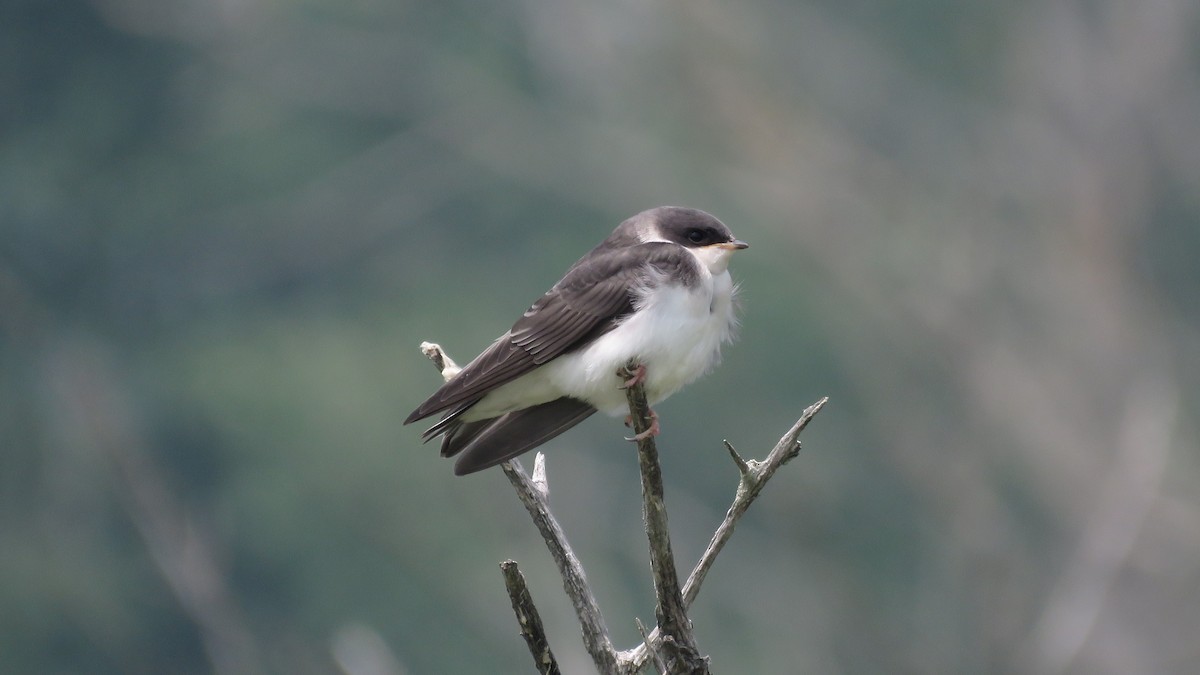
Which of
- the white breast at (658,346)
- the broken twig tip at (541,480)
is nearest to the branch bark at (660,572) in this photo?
the broken twig tip at (541,480)

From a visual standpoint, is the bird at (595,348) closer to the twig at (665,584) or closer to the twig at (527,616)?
the twig at (665,584)

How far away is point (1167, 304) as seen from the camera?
19.1 meters

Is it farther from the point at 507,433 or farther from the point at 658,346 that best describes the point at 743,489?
the point at 507,433

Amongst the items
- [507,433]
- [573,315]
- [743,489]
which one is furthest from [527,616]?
[573,315]

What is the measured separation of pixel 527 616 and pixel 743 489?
719 mm

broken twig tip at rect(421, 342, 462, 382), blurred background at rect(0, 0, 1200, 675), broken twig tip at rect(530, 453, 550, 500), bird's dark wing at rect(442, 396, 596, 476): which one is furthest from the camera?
blurred background at rect(0, 0, 1200, 675)

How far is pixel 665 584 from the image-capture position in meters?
4.52

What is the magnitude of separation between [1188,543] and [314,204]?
11.9 metres

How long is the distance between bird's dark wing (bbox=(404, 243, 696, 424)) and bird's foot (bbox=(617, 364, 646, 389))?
0.19 m

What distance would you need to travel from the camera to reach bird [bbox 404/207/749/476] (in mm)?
5285

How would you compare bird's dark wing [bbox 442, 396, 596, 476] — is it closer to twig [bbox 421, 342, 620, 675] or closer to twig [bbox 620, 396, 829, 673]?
twig [bbox 421, 342, 620, 675]

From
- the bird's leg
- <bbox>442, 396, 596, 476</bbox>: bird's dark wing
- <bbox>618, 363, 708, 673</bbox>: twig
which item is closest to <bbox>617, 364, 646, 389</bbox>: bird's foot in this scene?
the bird's leg

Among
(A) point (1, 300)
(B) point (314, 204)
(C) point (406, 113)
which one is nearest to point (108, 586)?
(A) point (1, 300)

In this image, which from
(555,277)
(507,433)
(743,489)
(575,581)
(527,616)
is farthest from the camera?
(555,277)
